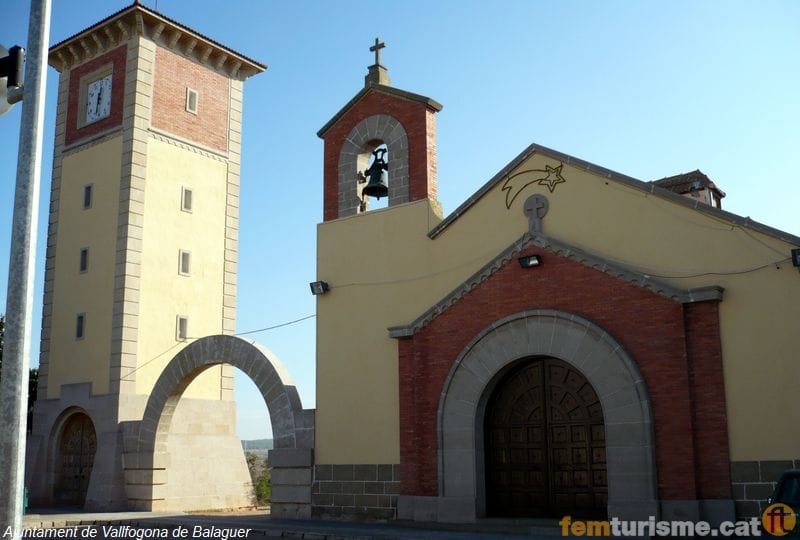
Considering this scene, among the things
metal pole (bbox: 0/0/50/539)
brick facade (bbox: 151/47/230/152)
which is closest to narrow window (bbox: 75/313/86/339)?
brick facade (bbox: 151/47/230/152)

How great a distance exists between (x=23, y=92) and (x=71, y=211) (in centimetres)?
2058

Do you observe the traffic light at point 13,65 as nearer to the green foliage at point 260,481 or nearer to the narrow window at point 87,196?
the green foliage at point 260,481

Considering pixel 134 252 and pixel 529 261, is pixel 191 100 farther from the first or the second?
pixel 529 261

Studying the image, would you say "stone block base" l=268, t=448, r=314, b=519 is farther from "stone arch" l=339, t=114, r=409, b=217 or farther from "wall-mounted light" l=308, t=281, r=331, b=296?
"stone arch" l=339, t=114, r=409, b=217

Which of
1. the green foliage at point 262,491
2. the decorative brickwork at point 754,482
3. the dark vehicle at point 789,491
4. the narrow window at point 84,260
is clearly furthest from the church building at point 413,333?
the green foliage at point 262,491

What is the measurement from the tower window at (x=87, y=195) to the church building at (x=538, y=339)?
1047 cm

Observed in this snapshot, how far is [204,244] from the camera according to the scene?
86.3 feet

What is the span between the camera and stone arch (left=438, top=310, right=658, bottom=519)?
43.5 ft

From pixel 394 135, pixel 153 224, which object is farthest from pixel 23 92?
pixel 153 224

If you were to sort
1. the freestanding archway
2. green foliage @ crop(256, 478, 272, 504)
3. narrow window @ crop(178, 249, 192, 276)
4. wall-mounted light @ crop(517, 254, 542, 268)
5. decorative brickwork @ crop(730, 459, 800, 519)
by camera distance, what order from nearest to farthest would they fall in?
decorative brickwork @ crop(730, 459, 800, 519) < wall-mounted light @ crop(517, 254, 542, 268) < the freestanding archway < narrow window @ crop(178, 249, 192, 276) < green foliage @ crop(256, 478, 272, 504)

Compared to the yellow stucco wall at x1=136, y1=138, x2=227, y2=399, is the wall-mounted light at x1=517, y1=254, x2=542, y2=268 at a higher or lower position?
lower

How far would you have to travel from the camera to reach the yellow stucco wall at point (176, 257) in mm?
24375

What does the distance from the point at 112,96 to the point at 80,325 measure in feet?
22.7

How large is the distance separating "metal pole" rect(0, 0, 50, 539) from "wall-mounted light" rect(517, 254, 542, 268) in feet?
31.8
